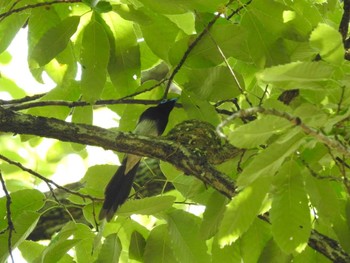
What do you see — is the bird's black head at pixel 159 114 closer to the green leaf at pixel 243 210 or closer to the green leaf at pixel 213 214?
the green leaf at pixel 213 214

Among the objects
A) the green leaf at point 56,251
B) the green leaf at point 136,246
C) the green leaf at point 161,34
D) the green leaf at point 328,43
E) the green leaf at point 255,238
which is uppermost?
the green leaf at point 328,43

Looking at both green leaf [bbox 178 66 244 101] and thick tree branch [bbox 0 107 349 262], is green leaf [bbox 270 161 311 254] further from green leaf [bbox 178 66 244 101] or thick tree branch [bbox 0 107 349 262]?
green leaf [bbox 178 66 244 101]

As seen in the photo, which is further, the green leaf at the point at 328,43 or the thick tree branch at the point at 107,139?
the thick tree branch at the point at 107,139

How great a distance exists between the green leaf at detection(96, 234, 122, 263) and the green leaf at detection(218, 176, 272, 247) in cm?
78

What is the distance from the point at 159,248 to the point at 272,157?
109 centimetres

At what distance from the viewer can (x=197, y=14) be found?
265 centimetres

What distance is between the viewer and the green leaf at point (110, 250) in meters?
2.62

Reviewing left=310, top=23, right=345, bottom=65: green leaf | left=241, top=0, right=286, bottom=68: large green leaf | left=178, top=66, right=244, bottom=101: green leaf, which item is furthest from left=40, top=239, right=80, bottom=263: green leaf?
left=310, top=23, right=345, bottom=65: green leaf

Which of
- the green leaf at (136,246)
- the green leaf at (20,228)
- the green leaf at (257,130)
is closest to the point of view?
the green leaf at (257,130)

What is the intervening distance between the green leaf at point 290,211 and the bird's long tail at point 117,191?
81 centimetres

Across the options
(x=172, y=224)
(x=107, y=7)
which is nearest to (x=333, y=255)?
(x=172, y=224)

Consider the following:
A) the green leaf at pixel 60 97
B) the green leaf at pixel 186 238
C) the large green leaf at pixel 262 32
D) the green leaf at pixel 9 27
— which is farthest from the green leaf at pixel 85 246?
the large green leaf at pixel 262 32

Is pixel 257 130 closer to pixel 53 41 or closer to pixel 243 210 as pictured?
pixel 243 210

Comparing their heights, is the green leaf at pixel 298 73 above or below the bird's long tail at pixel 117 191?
above
